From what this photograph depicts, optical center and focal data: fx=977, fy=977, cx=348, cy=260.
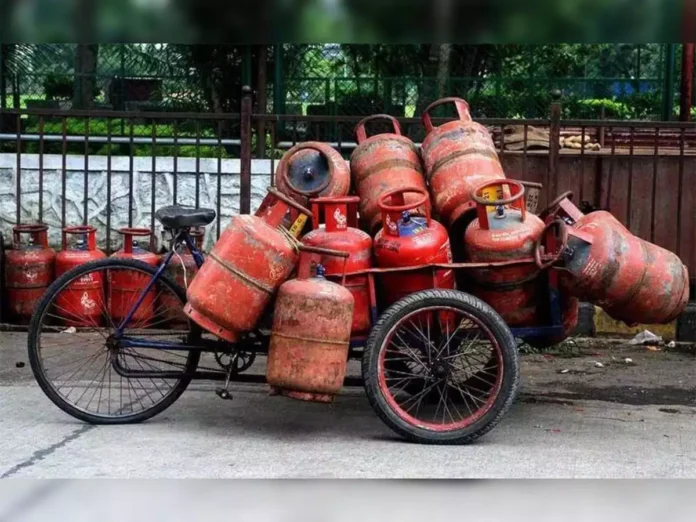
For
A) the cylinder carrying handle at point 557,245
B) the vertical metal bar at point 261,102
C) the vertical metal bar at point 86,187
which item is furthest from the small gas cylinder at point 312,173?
the vertical metal bar at point 86,187

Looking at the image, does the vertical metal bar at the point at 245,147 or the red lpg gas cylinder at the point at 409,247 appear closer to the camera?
the red lpg gas cylinder at the point at 409,247

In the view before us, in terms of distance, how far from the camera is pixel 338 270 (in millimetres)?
4715

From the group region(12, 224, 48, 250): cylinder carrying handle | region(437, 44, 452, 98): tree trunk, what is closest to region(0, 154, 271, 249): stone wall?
region(12, 224, 48, 250): cylinder carrying handle

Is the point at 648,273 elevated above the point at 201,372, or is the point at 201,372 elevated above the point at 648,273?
the point at 648,273

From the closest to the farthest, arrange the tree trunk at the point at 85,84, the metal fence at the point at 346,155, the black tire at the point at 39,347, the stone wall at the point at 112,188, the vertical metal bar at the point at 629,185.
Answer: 1. the black tire at the point at 39,347
2. the metal fence at the point at 346,155
3. the vertical metal bar at the point at 629,185
4. the stone wall at the point at 112,188
5. the tree trunk at the point at 85,84

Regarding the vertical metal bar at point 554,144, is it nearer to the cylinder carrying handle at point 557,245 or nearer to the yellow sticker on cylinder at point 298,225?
the cylinder carrying handle at point 557,245

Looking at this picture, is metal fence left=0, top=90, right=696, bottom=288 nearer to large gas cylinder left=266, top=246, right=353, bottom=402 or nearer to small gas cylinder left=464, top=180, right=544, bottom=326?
small gas cylinder left=464, top=180, right=544, bottom=326

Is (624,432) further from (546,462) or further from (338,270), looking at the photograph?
(338,270)

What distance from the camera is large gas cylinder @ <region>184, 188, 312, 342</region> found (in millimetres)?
4586

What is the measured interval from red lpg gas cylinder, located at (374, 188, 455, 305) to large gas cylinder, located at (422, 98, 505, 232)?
217mm

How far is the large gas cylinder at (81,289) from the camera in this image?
5832 millimetres

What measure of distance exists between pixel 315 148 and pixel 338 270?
30.6 inches


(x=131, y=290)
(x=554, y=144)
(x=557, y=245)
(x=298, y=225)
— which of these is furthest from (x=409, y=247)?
(x=554, y=144)

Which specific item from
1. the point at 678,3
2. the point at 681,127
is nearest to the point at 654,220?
the point at 681,127
